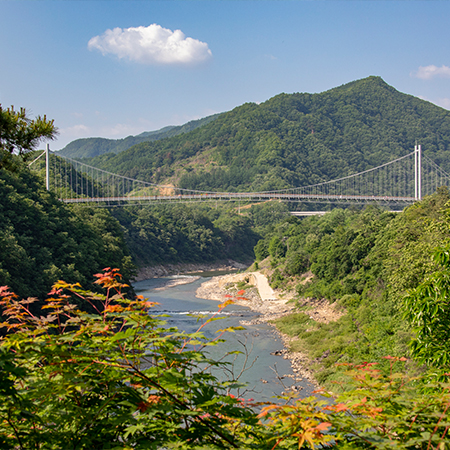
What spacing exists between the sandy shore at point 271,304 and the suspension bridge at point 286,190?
15.5 meters

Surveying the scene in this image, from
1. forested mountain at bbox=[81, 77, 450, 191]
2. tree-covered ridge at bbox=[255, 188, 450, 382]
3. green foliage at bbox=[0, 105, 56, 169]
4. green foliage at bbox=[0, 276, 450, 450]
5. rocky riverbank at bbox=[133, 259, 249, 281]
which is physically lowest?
rocky riverbank at bbox=[133, 259, 249, 281]

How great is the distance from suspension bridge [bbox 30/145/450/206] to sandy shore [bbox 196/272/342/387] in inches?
612

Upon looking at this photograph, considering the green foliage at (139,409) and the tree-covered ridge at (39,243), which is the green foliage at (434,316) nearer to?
the green foliage at (139,409)

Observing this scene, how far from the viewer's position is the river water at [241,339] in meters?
12.7

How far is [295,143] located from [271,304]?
7273cm

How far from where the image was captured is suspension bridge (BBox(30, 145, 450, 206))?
140 feet

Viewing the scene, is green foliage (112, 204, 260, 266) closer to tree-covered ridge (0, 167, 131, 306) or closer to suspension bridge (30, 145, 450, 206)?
suspension bridge (30, 145, 450, 206)

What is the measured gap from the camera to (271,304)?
1077 inches

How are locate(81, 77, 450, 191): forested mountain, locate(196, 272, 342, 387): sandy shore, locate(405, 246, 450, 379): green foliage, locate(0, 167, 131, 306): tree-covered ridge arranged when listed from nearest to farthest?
1. locate(405, 246, 450, 379): green foliage
2. locate(196, 272, 342, 387): sandy shore
3. locate(0, 167, 131, 306): tree-covered ridge
4. locate(81, 77, 450, 191): forested mountain

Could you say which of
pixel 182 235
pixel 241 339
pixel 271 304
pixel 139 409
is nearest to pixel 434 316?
pixel 139 409

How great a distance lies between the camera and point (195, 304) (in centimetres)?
2825

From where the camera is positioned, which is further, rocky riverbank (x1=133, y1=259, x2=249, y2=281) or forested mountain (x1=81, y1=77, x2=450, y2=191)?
forested mountain (x1=81, y1=77, x2=450, y2=191)

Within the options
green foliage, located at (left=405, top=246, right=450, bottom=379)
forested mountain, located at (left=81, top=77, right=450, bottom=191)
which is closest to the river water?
green foliage, located at (left=405, top=246, right=450, bottom=379)

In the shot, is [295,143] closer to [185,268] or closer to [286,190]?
[286,190]
